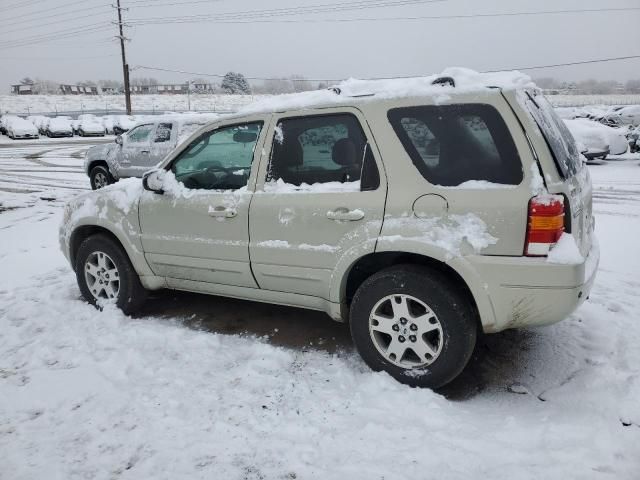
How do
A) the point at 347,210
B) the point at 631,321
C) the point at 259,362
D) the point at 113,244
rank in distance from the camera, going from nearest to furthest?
the point at 347,210, the point at 259,362, the point at 631,321, the point at 113,244

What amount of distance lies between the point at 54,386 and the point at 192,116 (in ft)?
27.9

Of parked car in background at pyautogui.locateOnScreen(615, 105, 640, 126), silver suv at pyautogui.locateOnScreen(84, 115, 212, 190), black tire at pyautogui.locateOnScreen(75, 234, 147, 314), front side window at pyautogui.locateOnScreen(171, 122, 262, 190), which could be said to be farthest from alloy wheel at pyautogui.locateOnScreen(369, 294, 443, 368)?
parked car in background at pyautogui.locateOnScreen(615, 105, 640, 126)

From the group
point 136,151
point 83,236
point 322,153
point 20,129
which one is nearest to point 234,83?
point 20,129

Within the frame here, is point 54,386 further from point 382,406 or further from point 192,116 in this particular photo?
point 192,116

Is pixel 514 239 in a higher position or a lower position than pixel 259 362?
higher

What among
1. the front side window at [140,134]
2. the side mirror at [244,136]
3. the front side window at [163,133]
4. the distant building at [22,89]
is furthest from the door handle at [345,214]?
the distant building at [22,89]

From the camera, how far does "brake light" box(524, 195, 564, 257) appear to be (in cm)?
254

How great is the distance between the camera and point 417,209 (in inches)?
112

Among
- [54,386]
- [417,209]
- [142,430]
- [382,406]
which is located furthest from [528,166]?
[54,386]

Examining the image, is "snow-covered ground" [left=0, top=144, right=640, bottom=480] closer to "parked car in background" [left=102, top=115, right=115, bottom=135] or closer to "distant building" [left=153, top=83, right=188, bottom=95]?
"parked car in background" [left=102, top=115, right=115, bottom=135]

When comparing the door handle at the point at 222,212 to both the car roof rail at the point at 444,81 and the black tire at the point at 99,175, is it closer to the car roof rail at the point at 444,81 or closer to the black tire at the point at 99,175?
the car roof rail at the point at 444,81

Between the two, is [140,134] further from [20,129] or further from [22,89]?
[22,89]

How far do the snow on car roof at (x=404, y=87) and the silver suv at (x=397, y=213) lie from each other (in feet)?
0.05

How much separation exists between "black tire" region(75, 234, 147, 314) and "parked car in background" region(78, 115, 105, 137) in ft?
114
